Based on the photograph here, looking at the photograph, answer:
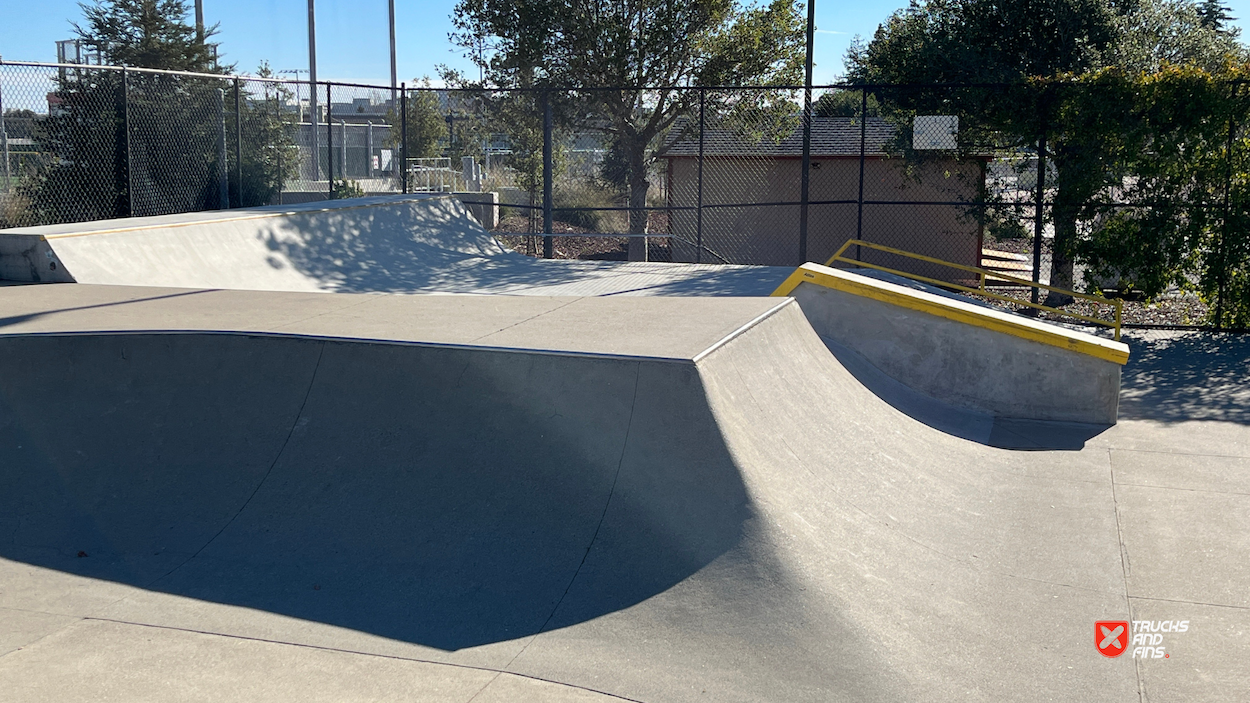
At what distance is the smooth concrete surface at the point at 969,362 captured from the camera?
813cm

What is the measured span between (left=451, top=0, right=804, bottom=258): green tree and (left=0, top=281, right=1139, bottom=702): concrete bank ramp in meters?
11.8

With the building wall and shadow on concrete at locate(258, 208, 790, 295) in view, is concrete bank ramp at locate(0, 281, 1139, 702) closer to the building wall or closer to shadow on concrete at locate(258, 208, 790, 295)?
shadow on concrete at locate(258, 208, 790, 295)

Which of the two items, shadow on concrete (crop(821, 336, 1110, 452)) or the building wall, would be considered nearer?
shadow on concrete (crop(821, 336, 1110, 452))

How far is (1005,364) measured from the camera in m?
8.37

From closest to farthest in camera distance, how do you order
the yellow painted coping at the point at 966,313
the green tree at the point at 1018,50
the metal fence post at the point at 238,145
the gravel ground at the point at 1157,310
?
the yellow painted coping at the point at 966,313 → the gravel ground at the point at 1157,310 → the green tree at the point at 1018,50 → the metal fence post at the point at 238,145

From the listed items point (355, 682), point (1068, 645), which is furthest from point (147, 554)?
point (1068, 645)

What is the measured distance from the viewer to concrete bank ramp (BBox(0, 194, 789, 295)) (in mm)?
8781

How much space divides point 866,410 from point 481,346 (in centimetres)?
289

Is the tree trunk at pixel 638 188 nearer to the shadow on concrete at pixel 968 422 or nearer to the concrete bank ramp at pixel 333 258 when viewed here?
the concrete bank ramp at pixel 333 258

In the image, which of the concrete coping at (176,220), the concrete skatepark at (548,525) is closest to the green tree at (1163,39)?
the concrete skatepark at (548,525)

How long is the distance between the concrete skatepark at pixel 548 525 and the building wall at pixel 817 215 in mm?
11144

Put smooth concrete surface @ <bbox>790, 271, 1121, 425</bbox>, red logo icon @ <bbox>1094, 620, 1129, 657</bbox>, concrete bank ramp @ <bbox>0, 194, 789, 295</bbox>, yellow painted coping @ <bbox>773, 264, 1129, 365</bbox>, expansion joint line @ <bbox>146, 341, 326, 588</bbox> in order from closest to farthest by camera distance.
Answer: red logo icon @ <bbox>1094, 620, 1129, 657</bbox>
expansion joint line @ <bbox>146, 341, 326, 588</bbox>
yellow painted coping @ <bbox>773, 264, 1129, 365</bbox>
smooth concrete surface @ <bbox>790, 271, 1121, 425</bbox>
concrete bank ramp @ <bbox>0, 194, 789, 295</bbox>

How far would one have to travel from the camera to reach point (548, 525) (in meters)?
4.79

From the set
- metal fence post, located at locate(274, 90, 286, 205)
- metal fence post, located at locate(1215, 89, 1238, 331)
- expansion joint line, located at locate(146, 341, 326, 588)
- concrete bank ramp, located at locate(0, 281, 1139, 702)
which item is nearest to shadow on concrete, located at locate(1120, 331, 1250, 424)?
metal fence post, located at locate(1215, 89, 1238, 331)
